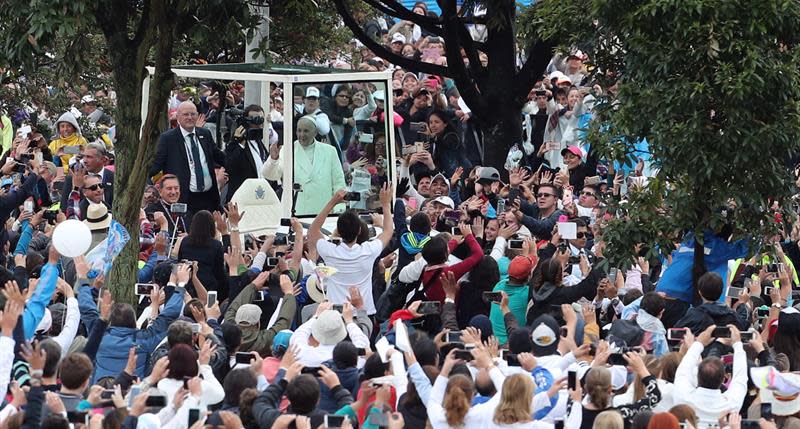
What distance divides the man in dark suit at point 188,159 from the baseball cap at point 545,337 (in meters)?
6.59

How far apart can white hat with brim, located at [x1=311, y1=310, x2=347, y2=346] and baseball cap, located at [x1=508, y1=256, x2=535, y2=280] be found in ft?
7.63

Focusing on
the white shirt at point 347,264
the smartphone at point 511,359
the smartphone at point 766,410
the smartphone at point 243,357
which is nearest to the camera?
the smartphone at point 766,410

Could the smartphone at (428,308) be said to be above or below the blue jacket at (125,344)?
above

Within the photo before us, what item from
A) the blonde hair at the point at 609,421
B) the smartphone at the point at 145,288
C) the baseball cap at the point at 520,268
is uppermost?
the baseball cap at the point at 520,268

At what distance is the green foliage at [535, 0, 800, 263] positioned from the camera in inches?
520

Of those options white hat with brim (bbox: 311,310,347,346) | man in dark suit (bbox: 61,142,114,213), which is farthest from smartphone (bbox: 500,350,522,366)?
man in dark suit (bbox: 61,142,114,213)

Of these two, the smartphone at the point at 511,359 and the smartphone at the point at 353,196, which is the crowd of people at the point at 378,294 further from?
the smartphone at the point at 353,196

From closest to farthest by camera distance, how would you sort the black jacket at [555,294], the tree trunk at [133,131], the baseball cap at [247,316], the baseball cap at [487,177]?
the baseball cap at [247,316] → the black jacket at [555,294] → the tree trunk at [133,131] → the baseball cap at [487,177]

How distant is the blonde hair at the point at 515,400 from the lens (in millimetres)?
9883

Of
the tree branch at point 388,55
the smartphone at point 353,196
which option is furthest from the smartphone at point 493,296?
the tree branch at point 388,55

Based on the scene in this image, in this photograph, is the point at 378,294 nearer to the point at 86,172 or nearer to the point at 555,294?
the point at 555,294

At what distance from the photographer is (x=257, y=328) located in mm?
12781

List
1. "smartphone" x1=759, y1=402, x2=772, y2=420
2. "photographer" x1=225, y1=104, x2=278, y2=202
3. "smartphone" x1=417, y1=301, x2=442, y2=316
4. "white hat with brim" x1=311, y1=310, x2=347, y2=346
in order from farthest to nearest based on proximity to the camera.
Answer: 1. "photographer" x1=225, y1=104, x2=278, y2=202
2. "smartphone" x1=417, y1=301, x2=442, y2=316
3. "white hat with brim" x1=311, y1=310, x2=347, y2=346
4. "smartphone" x1=759, y1=402, x2=772, y2=420

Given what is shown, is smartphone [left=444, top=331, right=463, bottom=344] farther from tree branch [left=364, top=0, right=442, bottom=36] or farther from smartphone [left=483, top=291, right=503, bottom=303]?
tree branch [left=364, top=0, right=442, bottom=36]
